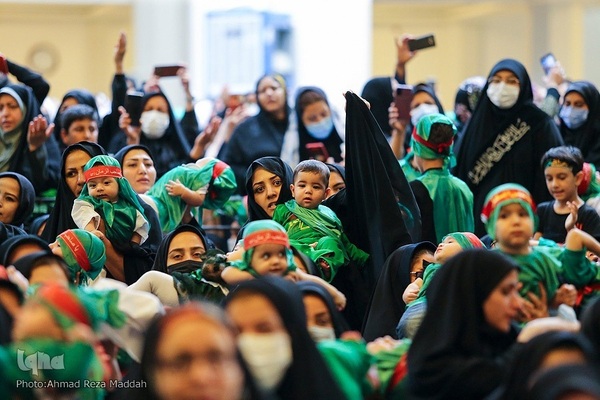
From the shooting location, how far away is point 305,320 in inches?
181

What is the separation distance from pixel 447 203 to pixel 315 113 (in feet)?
7.17

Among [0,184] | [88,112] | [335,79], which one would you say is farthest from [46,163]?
[335,79]

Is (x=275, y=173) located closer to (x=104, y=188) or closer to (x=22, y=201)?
(x=104, y=188)

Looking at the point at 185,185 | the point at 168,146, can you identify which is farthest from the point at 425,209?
the point at 168,146

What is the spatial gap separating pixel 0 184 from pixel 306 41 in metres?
10.9

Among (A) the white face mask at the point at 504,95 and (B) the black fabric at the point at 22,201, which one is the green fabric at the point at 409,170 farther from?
(B) the black fabric at the point at 22,201

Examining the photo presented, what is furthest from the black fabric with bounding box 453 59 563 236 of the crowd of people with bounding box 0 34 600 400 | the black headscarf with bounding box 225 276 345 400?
the black headscarf with bounding box 225 276 345 400

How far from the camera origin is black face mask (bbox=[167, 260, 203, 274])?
21.6 ft

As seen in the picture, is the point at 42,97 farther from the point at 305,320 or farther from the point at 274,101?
the point at 305,320

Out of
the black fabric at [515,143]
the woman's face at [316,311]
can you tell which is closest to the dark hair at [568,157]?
the black fabric at [515,143]

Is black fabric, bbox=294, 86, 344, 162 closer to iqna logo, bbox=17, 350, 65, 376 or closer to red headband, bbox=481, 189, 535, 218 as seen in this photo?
red headband, bbox=481, 189, 535, 218

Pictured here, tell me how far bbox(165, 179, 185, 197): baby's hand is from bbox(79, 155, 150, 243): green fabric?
80cm

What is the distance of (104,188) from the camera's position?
7.17m

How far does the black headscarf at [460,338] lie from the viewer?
182 inches
